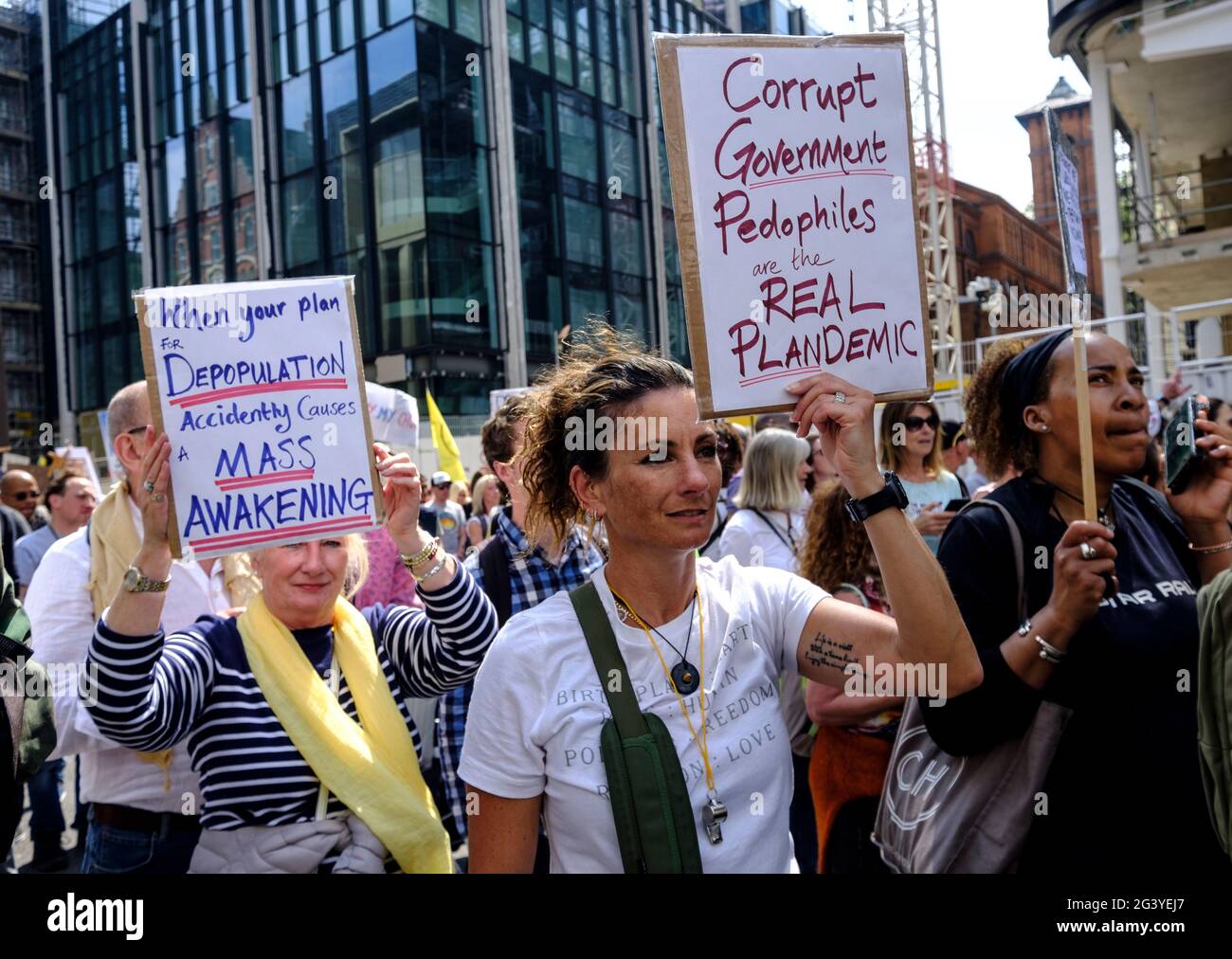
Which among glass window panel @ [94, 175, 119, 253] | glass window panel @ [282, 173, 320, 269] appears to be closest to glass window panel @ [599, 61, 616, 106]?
glass window panel @ [282, 173, 320, 269]

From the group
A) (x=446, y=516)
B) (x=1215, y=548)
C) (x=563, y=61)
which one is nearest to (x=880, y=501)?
(x=1215, y=548)

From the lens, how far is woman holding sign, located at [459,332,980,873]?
185 cm

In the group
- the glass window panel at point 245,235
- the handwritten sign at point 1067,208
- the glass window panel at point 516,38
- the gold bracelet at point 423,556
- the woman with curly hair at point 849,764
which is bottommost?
the woman with curly hair at point 849,764

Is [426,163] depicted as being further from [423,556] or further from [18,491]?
[423,556]

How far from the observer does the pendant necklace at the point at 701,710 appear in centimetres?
185

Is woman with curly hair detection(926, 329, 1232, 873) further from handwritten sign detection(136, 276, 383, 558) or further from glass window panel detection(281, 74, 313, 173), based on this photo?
glass window panel detection(281, 74, 313, 173)

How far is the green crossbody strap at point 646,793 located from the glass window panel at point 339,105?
25.8m

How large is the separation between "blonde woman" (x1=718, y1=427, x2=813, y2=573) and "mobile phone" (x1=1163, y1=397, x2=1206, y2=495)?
2234 mm

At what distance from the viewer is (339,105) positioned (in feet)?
84.9

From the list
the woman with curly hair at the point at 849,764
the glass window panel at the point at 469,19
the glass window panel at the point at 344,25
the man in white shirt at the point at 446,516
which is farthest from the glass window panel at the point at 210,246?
the woman with curly hair at the point at 849,764

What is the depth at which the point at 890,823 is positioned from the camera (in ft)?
8.02

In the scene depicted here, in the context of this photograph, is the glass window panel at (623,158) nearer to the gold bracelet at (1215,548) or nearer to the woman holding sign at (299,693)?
the woman holding sign at (299,693)

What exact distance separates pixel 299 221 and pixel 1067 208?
27.4 metres
